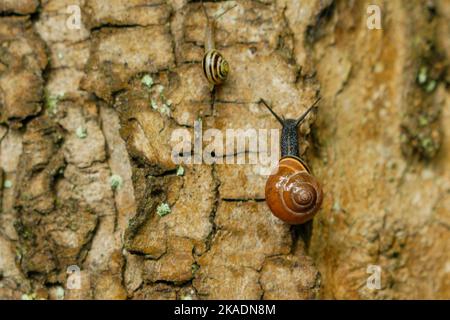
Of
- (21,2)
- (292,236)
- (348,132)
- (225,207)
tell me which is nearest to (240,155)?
(225,207)

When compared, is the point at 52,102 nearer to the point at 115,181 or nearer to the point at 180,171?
the point at 115,181

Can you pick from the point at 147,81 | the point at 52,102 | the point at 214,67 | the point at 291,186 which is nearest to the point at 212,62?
the point at 214,67

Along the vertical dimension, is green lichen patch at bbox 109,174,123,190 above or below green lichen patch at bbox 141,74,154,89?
below

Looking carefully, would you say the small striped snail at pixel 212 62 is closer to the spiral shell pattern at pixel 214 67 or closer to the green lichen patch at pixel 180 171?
the spiral shell pattern at pixel 214 67

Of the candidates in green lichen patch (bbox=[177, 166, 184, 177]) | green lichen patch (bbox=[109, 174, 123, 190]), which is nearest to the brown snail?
green lichen patch (bbox=[177, 166, 184, 177])

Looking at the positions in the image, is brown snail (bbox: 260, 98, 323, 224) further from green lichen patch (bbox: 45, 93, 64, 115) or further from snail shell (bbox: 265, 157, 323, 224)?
green lichen patch (bbox: 45, 93, 64, 115)

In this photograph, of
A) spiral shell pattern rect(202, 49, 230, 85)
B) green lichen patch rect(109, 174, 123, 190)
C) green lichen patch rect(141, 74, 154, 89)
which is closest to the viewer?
spiral shell pattern rect(202, 49, 230, 85)

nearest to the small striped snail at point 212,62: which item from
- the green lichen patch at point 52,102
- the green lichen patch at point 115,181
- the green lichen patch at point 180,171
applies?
the green lichen patch at point 180,171

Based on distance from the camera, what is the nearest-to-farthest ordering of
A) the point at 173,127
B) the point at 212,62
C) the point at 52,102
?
the point at 212,62
the point at 173,127
the point at 52,102
